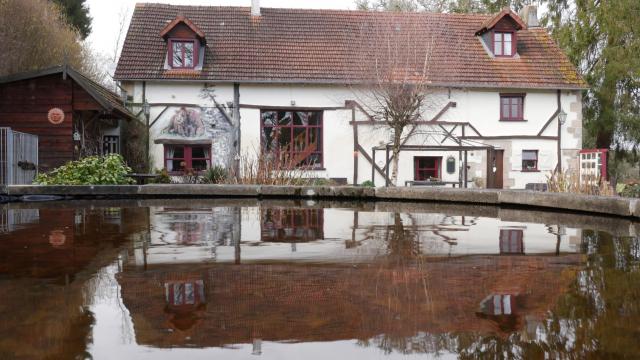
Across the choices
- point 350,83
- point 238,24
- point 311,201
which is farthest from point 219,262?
point 238,24

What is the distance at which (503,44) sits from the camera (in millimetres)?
24266

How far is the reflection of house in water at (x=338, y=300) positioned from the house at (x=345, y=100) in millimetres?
17200

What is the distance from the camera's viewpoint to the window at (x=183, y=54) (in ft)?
73.0

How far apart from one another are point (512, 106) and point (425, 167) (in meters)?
4.08

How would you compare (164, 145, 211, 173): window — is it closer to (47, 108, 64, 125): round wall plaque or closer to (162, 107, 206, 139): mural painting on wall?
(162, 107, 206, 139): mural painting on wall

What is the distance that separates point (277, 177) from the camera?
1473 centimetres

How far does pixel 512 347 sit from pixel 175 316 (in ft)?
5.21

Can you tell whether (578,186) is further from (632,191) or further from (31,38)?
(31,38)

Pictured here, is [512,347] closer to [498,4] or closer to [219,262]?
[219,262]

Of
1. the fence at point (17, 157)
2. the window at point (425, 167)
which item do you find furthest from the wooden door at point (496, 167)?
the fence at point (17, 157)

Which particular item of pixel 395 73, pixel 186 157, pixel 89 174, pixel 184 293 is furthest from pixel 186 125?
pixel 184 293

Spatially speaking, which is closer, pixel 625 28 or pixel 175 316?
pixel 175 316

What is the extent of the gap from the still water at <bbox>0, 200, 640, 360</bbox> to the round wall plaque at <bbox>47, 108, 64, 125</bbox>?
12004 millimetres

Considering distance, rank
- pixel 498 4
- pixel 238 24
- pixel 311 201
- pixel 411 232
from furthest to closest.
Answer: pixel 498 4 → pixel 238 24 → pixel 311 201 → pixel 411 232
